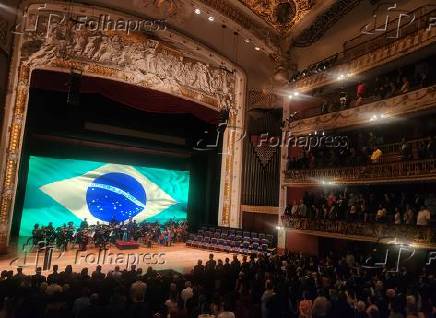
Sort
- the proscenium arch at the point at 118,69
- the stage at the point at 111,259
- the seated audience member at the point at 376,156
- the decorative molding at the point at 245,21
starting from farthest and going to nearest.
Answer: the decorative molding at the point at 245,21 → the seated audience member at the point at 376,156 → the proscenium arch at the point at 118,69 → the stage at the point at 111,259

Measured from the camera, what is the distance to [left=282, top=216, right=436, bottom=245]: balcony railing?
10.6 m

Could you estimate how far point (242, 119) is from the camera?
18.9 meters

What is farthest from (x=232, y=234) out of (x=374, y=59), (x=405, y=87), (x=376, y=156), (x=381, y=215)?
(x=374, y=59)

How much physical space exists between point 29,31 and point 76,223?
337 inches

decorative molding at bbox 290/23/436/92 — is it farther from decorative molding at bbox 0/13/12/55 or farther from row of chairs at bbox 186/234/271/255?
decorative molding at bbox 0/13/12/55

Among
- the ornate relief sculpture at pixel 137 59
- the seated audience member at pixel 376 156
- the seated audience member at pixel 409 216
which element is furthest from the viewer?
the ornate relief sculpture at pixel 137 59

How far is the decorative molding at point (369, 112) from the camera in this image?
11.6m

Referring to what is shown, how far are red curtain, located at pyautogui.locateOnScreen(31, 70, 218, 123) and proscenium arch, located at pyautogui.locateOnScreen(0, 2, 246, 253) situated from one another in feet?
0.92

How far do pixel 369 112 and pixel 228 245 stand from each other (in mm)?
8489

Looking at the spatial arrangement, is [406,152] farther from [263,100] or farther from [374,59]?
[263,100]

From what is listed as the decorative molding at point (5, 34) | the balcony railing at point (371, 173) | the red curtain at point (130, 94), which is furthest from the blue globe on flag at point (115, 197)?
the balcony railing at point (371, 173)

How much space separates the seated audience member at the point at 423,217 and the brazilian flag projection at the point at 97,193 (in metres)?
12.4

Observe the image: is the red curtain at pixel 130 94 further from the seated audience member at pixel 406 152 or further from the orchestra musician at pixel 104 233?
the seated audience member at pixel 406 152

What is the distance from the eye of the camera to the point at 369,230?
477 inches
